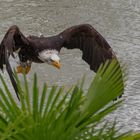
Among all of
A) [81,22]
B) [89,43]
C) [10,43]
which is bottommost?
[81,22]

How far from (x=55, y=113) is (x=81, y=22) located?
422 cm

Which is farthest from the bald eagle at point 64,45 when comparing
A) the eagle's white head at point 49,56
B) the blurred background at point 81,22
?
the blurred background at point 81,22

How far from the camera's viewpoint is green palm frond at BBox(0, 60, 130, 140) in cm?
126

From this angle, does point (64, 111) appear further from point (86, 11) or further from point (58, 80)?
point (86, 11)

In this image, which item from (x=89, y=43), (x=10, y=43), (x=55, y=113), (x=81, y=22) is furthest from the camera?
(x=81, y=22)

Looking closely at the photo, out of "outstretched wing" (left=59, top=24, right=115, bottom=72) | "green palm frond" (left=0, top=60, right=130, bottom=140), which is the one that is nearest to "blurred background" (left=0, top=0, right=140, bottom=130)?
"outstretched wing" (left=59, top=24, right=115, bottom=72)

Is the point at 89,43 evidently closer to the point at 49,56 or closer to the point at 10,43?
the point at 49,56

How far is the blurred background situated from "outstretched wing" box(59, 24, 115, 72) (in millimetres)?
342

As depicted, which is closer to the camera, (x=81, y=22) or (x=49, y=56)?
(x=49, y=56)

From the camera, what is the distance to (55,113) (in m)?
1.30

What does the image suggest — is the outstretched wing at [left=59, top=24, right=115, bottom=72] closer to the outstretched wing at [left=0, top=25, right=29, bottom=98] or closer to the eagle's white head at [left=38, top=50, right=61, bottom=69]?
the eagle's white head at [left=38, top=50, right=61, bottom=69]

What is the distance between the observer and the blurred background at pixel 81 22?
4121mm

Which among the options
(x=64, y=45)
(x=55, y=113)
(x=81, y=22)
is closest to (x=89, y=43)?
(x=64, y=45)

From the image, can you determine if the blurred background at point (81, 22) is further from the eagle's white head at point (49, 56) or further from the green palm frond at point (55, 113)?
the green palm frond at point (55, 113)
